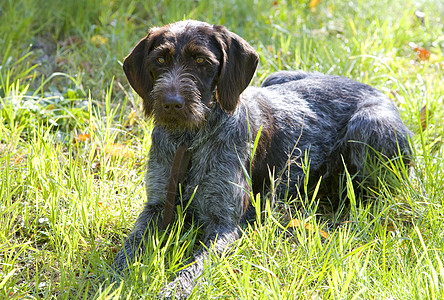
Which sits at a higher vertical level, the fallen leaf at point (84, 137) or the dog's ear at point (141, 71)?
the dog's ear at point (141, 71)

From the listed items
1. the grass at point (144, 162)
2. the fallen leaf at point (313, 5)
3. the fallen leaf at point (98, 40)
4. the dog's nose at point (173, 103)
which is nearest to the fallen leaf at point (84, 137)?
the grass at point (144, 162)

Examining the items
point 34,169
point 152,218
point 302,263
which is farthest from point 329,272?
point 34,169

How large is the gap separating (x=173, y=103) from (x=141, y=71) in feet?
1.66

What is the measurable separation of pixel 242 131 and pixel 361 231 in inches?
41.4

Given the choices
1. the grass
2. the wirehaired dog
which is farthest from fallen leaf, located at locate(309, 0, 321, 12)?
the wirehaired dog

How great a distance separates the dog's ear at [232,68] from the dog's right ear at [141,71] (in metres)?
0.48

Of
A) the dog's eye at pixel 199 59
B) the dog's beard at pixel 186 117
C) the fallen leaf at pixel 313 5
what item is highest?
the dog's eye at pixel 199 59

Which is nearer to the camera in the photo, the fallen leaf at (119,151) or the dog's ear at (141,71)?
the dog's ear at (141,71)

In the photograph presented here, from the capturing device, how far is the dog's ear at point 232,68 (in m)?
3.41

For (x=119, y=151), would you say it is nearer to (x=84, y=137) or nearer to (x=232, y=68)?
(x=84, y=137)

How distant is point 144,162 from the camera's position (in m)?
4.55

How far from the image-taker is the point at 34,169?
3.81 metres

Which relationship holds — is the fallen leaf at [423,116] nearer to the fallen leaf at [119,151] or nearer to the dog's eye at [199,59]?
the dog's eye at [199,59]

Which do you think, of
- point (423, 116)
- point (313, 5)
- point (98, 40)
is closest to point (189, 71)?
point (423, 116)
